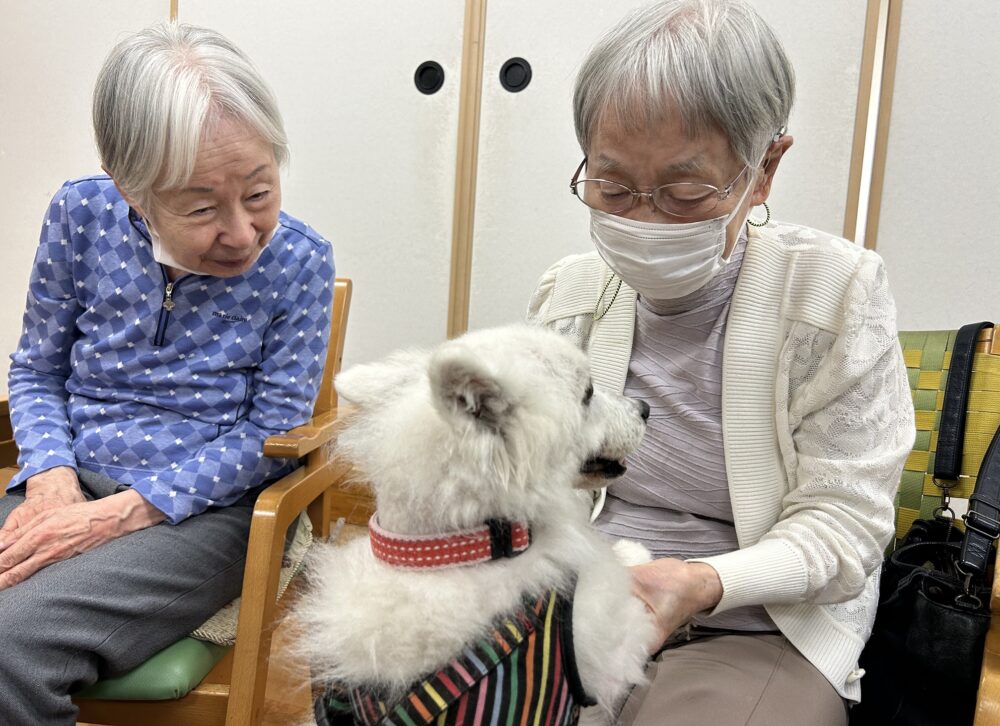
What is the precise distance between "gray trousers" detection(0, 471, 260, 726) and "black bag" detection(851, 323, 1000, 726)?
1.16 meters

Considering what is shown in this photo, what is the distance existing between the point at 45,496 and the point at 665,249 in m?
1.18

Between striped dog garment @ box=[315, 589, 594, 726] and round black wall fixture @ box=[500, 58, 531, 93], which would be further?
round black wall fixture @ box=[500, 58, 531, 93]

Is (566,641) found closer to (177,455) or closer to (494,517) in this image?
(494,517)

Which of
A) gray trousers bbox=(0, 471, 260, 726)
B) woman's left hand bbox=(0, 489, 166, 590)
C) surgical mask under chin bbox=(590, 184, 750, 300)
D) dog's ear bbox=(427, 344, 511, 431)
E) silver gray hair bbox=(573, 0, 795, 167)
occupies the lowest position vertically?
gray trousers bbox=(0, 471, 260, 726)

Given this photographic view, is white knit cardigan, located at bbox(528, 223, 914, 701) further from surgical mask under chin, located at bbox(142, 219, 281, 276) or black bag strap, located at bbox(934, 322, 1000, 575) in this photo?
surgical mask under chin, located at bbox(142, 219, 281, 276)

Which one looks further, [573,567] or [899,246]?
[899,246]

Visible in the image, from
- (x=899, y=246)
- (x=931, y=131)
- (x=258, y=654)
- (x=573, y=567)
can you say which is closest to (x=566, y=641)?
(x=573, y=567)

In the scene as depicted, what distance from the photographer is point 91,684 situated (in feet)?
3.51

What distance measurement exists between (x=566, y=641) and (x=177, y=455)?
91 centimetres

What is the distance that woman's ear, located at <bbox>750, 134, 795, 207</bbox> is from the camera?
1.03m

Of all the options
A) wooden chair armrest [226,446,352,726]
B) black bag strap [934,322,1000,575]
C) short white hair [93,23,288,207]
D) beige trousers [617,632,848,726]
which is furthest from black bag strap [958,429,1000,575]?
short white hair [93,23,288,207]

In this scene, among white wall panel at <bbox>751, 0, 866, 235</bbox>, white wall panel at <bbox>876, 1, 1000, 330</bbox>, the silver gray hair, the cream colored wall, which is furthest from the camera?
white wall panel at <bbox>751, 0, 866, 235</bbox>

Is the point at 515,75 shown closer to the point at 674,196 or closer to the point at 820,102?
the point at 820,102

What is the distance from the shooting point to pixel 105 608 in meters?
1.07
